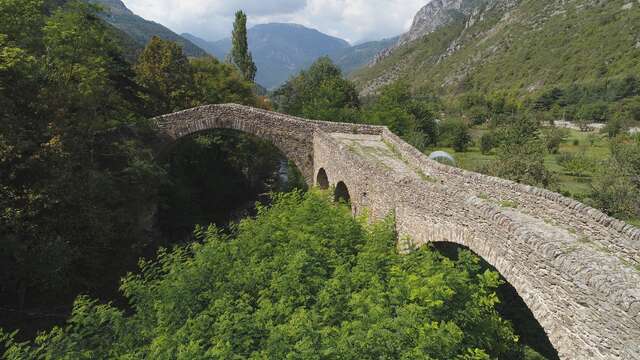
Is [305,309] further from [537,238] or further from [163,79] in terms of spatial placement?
[163,79]

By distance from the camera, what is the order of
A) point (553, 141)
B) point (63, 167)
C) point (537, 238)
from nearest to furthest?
point (537, 238)
point (63, 167)
point (553, 141)

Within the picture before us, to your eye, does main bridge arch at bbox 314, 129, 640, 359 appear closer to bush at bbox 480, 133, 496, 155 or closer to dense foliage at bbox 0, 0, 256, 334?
dense foliage at bbox 0, 0, 256, 334

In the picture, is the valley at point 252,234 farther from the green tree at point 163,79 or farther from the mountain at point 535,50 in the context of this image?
the mountain at point 535,50

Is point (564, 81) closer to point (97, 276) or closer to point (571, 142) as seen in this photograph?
point (571, 142)

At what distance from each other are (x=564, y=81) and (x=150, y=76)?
71.2 m

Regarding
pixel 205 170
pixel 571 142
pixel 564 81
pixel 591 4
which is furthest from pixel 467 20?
pixel 205 170

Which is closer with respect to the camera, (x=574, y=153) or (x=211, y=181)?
(x=211, y=181)

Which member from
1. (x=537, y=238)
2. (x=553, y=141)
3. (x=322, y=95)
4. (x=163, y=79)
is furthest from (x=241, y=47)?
(x=537, y=238)

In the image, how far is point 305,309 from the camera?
653 centimetres

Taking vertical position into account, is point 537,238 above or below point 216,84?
below

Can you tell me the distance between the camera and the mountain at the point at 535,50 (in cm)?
6525

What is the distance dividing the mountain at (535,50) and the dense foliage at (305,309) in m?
69.4

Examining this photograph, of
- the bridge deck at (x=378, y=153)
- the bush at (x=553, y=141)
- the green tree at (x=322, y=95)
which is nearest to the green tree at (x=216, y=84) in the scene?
the green tree at (x=322, y=95)

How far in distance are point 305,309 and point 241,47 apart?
39.9 meters
